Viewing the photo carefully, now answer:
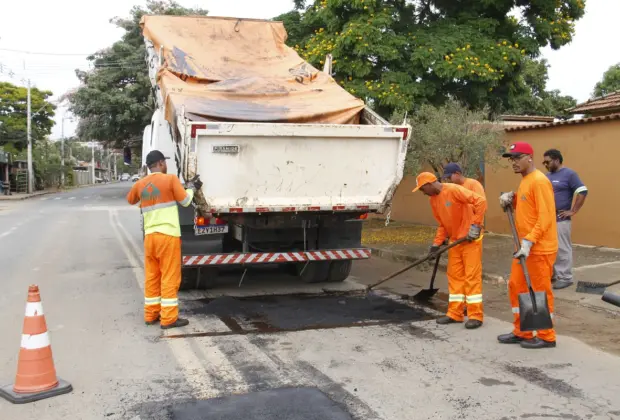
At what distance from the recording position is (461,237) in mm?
6109

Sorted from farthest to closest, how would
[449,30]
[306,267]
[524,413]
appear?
[449,30] → [306,267] → [524,413]

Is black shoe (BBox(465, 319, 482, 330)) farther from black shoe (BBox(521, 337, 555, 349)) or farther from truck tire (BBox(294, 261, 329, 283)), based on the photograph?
truck tire (BBox(294, 261, 329, 283))

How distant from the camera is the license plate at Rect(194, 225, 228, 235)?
7129mm

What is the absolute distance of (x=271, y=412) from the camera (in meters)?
3.82

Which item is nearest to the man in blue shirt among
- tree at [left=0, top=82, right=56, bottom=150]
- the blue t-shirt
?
the blue t-shirt

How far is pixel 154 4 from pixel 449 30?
83.8 feet

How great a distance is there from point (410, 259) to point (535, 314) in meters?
5.10

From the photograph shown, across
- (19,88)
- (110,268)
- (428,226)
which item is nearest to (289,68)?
(110,268)

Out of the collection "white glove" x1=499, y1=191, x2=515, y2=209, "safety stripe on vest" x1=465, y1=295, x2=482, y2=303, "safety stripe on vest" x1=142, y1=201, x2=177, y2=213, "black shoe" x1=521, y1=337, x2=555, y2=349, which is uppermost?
"white glove" x1=499, y1=191, x2=515, y2=209

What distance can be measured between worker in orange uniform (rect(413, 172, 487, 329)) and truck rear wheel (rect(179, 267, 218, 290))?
316 centimetres

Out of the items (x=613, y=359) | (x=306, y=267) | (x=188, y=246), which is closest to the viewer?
(x=613, y=359)

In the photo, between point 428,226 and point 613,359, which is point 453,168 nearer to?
point 613,359

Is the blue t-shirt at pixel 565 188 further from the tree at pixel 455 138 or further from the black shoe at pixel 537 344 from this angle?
the tree at pixel 455 138

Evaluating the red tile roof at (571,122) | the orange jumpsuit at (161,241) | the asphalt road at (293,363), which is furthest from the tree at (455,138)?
the orange jumpsuit at (161,241)
